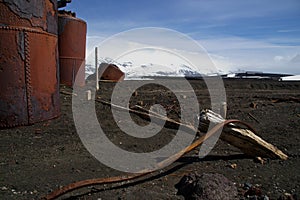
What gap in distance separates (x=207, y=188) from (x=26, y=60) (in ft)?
11.6

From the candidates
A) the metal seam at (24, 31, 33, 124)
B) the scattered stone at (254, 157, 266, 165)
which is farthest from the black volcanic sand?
the metal seam at (24, 31, 33, 124)

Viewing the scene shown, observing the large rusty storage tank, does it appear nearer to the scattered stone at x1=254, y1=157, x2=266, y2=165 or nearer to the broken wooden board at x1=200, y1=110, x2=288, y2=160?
the broken wooden board at x1=200, y1=110, x2=288, y2=160

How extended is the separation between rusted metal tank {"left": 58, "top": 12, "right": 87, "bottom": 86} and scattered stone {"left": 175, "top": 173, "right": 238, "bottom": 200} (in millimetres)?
8342

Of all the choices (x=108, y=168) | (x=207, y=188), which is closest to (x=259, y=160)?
(x=207, y=188)

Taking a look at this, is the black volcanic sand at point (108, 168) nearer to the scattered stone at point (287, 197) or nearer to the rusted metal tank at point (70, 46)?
the scattered stone at point (287, 197)

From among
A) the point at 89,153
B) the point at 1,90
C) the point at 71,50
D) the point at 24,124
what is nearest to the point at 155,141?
the point at 89,153

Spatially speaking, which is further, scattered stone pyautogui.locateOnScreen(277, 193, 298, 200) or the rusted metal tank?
the rusted metal tank

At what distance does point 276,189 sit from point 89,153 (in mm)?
2282

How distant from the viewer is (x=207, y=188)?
2498 millimetres

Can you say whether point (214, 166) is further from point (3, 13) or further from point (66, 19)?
point (66, 19)

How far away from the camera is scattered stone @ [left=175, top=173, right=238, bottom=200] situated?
247 cm

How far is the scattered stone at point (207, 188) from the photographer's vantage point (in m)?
2.47

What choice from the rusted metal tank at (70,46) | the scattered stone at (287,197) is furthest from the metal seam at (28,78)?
the rusted metal tank at (70,46)

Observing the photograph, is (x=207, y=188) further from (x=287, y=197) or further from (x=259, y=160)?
(x=259, y=160)
